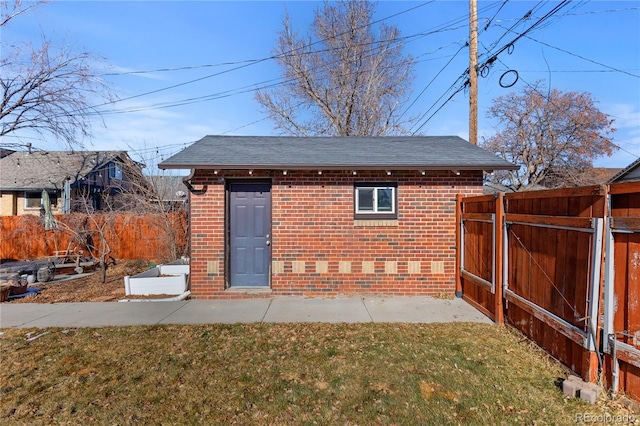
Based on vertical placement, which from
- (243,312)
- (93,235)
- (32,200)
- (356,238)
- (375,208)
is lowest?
(243,312)

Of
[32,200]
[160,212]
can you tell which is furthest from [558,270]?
[32,200]

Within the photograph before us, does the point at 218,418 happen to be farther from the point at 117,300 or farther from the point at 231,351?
the point at 117,300

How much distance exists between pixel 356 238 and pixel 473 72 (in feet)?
20.9

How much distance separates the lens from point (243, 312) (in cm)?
602

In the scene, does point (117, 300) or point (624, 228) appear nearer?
point (624, 228)

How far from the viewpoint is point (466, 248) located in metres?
6.62

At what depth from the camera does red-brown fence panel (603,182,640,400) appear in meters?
2.89

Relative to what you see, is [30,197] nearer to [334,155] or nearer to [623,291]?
[334,155]

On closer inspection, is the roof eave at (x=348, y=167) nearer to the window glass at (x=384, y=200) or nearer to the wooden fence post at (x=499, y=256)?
the window glass at (x=384, y=200)

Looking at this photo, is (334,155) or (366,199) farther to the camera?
(334,155)

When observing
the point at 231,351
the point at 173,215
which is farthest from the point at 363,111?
the point at 231,351

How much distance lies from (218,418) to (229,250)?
175 inches

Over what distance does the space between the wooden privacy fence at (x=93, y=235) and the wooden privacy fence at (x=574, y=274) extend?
36.7 feet

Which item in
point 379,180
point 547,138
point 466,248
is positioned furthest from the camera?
point 547,138
